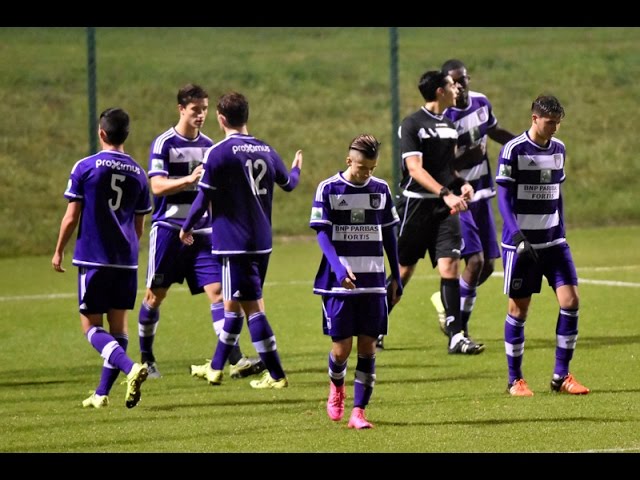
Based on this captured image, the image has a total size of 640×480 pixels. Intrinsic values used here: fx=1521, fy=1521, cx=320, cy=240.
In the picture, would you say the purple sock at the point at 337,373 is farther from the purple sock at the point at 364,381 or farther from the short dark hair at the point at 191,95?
the short dark hair at the point at 191,95

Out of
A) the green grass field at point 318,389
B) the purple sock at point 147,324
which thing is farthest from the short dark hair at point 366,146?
the purple sock at point 147,324

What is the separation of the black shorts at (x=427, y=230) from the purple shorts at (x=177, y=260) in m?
1.71

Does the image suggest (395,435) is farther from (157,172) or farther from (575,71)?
(575,71)

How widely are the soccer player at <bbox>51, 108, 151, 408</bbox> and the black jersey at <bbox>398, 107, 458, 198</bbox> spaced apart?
8.13 ft

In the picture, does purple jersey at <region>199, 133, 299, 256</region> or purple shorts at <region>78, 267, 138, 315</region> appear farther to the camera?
purple jersey at <region>199, 133, 299, 256</region>

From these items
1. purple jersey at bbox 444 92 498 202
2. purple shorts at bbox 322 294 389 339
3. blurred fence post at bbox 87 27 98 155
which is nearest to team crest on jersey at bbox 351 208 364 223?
purple shorts at bbox 322 294 389 339

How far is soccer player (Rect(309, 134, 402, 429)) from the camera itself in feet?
29.2

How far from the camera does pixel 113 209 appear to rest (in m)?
9.74

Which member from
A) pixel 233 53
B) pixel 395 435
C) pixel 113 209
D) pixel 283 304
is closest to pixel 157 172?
pixel 113 209

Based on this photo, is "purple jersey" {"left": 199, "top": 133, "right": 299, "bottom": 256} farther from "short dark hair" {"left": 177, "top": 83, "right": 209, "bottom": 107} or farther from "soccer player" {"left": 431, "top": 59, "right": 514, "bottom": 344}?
"soccer player" {"left": 431, "top": 59, "right": 514, "bottom": 344}

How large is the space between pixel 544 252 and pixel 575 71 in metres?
18.7

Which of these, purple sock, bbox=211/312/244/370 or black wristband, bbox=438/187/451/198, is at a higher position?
black wristband, bbox=438/187/451/198

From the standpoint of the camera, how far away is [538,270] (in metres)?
10.0

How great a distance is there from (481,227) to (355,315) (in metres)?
4.01
